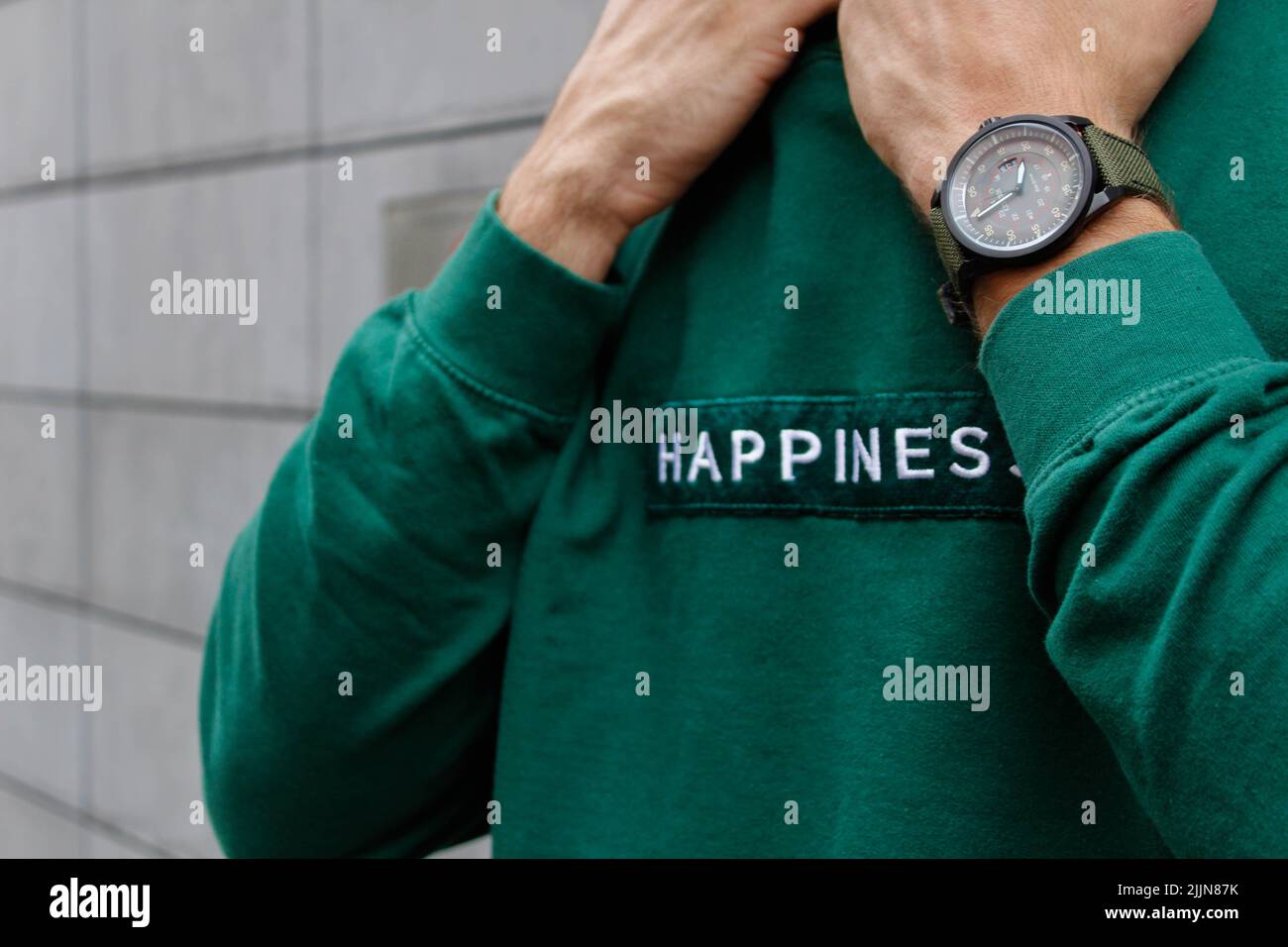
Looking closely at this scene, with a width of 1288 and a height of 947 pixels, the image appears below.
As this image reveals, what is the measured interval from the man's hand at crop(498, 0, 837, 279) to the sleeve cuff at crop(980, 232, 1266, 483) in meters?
0.38

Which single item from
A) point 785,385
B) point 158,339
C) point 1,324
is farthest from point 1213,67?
point 1,324

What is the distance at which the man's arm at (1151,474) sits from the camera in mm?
796

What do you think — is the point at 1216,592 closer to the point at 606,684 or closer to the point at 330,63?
the point at 606,684

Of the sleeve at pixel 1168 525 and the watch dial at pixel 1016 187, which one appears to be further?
the watch dial at pixel 1016 187

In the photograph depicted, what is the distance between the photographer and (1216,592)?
801 mm

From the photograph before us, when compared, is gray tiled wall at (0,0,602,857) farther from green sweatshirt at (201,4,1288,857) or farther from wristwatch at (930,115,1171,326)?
wristwatch at (930,115,1171,326)

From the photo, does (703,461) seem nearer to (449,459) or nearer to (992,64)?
(449,459)

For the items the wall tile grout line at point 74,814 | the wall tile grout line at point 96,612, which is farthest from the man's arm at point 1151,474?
the wall tile grout line at point 74,814

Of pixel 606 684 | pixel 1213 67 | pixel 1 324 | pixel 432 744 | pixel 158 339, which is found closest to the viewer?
pixel 1213 67

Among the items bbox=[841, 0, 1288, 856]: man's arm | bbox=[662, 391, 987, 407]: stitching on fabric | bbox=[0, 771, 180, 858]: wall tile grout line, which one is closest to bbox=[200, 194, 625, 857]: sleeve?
bbox=[662, 391, 987, 407]: stitching on fabric

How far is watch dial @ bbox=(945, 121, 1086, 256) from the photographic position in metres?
0.93

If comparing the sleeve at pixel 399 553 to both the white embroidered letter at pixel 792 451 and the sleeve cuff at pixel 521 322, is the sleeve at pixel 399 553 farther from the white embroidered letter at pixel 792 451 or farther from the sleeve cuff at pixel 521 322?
the white embroidered letter at pixel 792 451

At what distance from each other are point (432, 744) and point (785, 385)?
0.54 metres

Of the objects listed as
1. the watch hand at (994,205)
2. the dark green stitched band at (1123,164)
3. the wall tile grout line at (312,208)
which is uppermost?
the wall tile grout line at (312,208)
